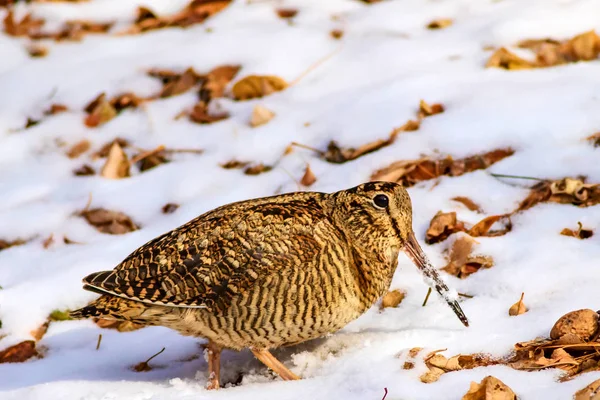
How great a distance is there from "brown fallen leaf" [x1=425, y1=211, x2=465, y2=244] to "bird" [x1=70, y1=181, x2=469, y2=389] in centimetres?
46

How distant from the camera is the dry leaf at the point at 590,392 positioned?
2904 millimetres

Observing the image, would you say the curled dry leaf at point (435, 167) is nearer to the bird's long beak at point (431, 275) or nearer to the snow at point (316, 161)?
the snow at point (316, 161)

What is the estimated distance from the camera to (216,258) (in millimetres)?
3838

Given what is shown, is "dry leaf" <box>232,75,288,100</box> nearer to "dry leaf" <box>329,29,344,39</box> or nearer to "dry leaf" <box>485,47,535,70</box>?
"dry leaf" <box>329,29,344,39</box>

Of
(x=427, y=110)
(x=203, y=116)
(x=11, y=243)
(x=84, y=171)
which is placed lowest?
(x=11, y=243)

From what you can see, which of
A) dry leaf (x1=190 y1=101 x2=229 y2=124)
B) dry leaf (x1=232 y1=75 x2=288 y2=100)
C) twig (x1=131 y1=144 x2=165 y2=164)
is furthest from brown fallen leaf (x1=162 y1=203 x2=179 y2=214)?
dry leaf (x1=232 y1=75 x2=288 y2=100)

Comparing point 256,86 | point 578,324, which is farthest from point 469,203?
point 256,86

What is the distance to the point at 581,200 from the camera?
4.47m

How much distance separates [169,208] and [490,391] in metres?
2.73

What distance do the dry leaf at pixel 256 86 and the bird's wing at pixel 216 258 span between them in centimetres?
225

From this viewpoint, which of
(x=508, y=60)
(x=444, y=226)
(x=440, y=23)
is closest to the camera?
(x=444, y=226)

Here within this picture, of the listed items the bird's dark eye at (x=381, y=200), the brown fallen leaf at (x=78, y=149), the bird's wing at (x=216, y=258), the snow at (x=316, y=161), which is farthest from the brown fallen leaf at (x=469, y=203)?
the brown fallen leaf at (x=78, y=149)

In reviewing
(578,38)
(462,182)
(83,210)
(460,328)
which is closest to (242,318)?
(460,328)

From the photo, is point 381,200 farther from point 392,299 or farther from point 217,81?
point 217,81
